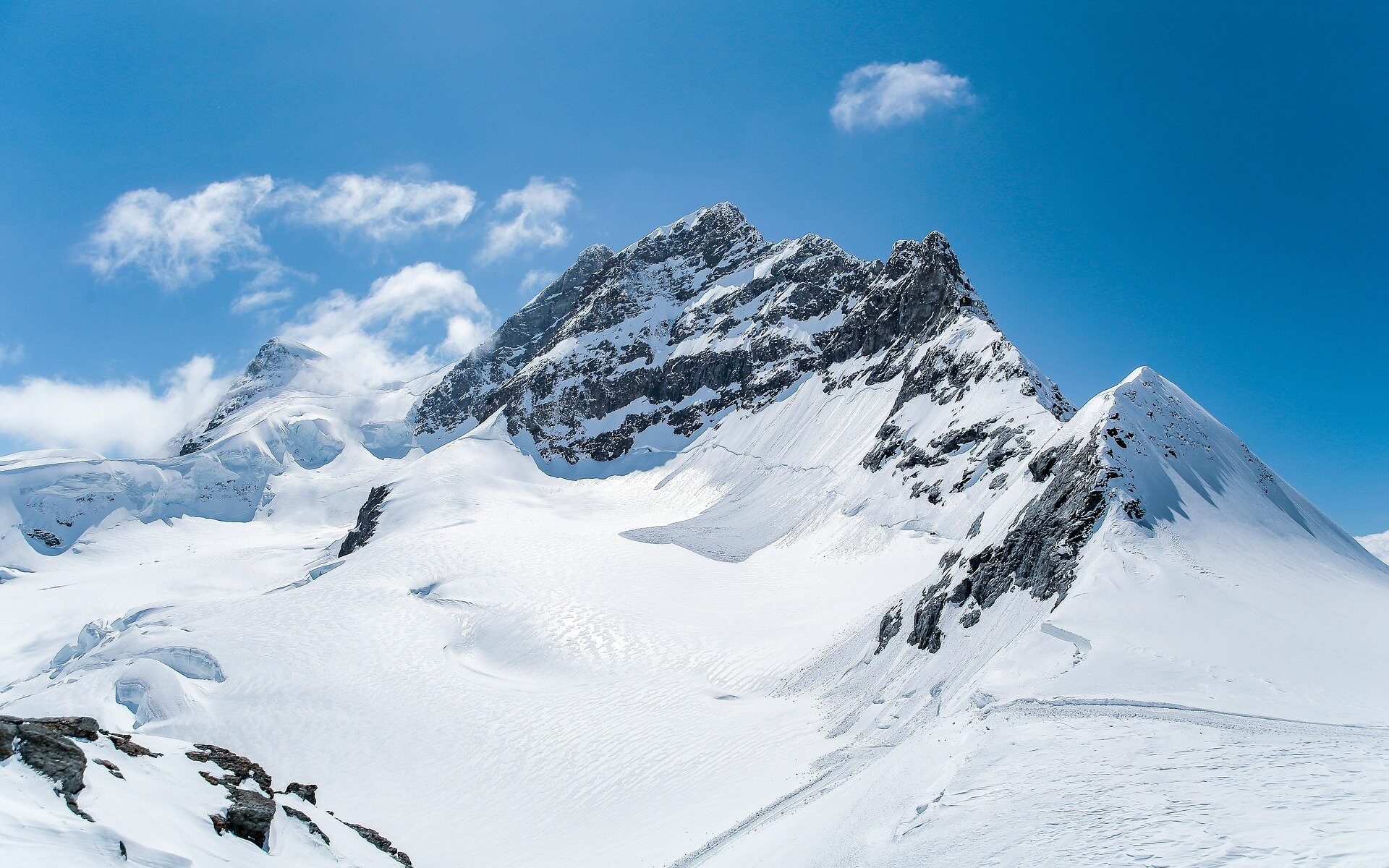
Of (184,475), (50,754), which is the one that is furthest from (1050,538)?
(184,475)

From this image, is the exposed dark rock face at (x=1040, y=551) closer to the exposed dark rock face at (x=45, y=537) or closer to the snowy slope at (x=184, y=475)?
the snowy slope at (x=184, y=475)

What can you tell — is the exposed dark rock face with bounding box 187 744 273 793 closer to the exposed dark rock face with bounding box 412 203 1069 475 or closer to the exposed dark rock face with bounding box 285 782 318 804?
the exposed dark rock face with bounding box 285 782 318 804

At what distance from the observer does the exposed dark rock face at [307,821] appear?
54.4ft

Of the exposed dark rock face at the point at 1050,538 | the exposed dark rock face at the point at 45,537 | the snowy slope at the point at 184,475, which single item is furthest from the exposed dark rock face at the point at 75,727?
the exposed dark rock face at the point at 45,537

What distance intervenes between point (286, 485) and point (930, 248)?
491 feet

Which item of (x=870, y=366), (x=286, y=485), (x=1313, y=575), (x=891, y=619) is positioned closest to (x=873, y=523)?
(x=891, y=619)

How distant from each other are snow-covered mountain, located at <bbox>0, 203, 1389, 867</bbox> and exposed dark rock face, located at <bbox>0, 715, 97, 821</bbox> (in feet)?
0.95

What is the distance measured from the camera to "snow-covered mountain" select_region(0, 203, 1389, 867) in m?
13.5

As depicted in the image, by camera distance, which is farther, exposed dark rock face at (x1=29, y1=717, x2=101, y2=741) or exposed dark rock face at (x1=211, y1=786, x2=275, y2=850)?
exposed dark rock face at (x1=29, y1=717, x2=101, y2=741)

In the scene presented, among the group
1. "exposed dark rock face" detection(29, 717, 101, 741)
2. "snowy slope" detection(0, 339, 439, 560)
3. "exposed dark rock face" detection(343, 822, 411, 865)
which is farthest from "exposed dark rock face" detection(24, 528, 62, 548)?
"exposed dark rock face" detection(29, 717, 101, 741)

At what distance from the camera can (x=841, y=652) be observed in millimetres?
34688

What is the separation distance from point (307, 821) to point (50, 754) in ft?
20.3

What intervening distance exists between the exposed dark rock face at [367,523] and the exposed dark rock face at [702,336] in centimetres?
3141

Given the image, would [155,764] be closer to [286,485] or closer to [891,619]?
[891,619]
